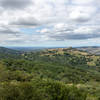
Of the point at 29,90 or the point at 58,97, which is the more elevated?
the point at 29,90

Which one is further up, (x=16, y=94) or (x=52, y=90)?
(x=16, y=94)

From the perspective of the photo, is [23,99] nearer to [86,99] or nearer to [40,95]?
[40,95]

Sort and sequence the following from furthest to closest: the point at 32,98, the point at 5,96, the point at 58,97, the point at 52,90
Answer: the point at 52,90 < the point at 58,97 < the point at 32,98 < the point at 5,96

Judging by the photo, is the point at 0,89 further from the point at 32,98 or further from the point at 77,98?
the point at 77,98

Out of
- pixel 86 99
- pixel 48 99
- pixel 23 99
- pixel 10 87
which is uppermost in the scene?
pixel 10 87

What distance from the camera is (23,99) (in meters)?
9.59

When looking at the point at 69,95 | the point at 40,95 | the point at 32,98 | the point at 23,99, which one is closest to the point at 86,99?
the point at 69,95


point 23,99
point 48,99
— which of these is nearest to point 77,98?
point 48,99

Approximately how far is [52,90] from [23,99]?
16.3 feet

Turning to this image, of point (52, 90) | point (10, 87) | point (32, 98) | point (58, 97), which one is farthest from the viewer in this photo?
point (52, 90)

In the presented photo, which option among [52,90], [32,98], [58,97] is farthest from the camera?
[52,90]

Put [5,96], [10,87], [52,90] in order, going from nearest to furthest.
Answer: [5,96] → [10,87] → [52,90]

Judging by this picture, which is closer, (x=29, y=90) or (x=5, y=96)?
(x=5, y=96)

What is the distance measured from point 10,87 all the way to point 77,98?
7875 mm
